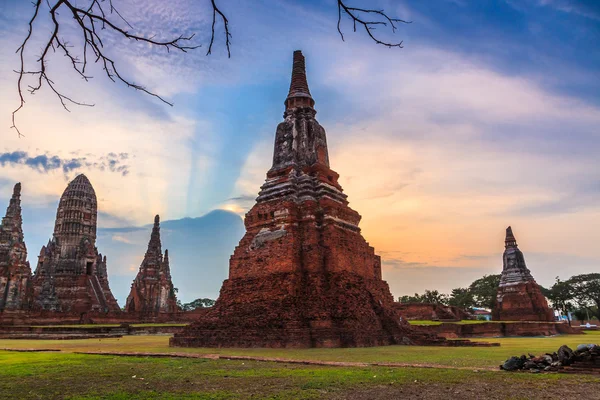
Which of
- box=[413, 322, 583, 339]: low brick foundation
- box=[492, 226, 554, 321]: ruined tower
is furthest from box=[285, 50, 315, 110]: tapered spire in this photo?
box=[492, 226, 554, 321]: ruined tower

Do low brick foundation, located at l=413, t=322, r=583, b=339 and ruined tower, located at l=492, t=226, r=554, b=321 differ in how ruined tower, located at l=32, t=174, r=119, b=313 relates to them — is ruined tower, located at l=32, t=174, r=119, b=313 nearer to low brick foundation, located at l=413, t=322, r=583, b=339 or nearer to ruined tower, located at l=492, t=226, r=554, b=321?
low brick foundation, located at l=413, t=322, r=583, b=339

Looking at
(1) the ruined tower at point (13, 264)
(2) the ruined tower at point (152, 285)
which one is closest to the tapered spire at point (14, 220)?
(1) the ruined tower at point (13, 264)

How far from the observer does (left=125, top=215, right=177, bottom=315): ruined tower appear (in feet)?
174

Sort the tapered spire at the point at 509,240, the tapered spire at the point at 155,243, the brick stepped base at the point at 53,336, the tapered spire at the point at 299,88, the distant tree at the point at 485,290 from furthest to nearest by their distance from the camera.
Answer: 1. the distant tree at the point at 485,290
2. the tapered spire at the point at 155,243
3. the tapered spire at the point at 509,240
4. the brick stepped base at the point at 53,336
5. the tapered spire at the point at 299,88

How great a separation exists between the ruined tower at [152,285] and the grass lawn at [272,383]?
150 ft

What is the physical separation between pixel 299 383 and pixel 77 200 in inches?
2090

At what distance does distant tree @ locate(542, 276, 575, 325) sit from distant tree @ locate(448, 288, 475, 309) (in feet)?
33.0

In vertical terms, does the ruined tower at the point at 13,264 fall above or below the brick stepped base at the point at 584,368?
above

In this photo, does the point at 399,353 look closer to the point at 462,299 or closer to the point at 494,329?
the point at 494,329

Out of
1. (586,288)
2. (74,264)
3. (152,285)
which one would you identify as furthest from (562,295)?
(74,264)

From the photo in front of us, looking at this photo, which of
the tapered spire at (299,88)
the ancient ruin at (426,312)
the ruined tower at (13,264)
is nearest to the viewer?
the tapered spire at (299,88)

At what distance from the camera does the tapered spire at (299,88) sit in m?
22.1

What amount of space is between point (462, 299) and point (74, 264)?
52005 millimetres

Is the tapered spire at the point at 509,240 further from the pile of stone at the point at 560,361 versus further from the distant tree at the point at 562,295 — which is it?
the pile of stone at the point at 560,361
